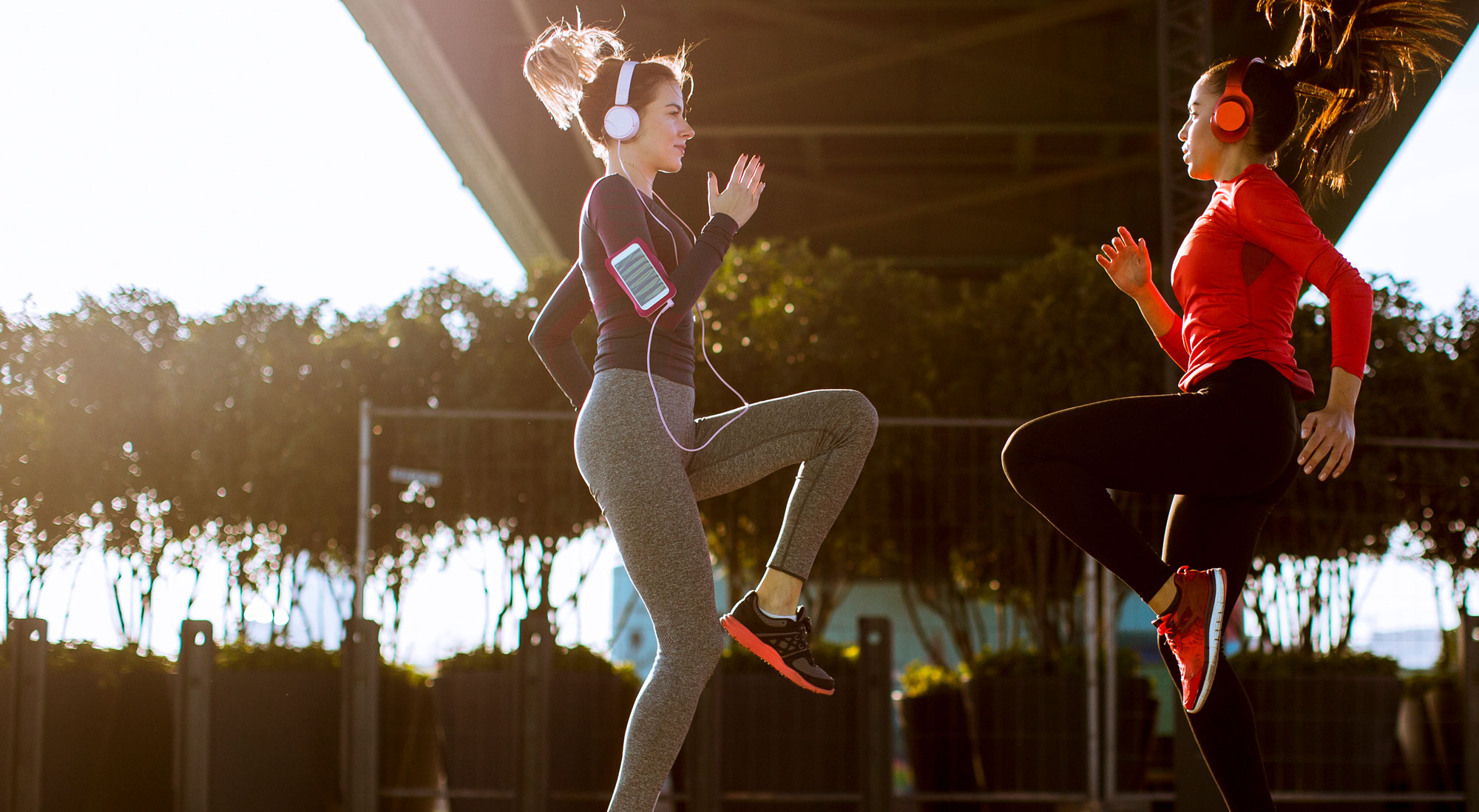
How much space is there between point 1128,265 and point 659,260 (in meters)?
1.18

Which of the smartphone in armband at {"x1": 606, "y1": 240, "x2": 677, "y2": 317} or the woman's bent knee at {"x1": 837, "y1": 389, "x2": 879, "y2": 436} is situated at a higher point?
the smartphone in armband at {"x1": 606, "y1": 240, "x2": 677, "y2": 317}

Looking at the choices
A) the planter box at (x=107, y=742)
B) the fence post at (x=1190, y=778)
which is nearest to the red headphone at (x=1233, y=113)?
the fence post at (x=1190, y=778)

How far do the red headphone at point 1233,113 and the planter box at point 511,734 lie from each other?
4505mm

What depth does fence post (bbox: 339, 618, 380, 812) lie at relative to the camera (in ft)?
19.7

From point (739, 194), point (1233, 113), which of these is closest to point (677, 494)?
point (739, 194)

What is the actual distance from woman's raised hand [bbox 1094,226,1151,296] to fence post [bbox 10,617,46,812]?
4600mm

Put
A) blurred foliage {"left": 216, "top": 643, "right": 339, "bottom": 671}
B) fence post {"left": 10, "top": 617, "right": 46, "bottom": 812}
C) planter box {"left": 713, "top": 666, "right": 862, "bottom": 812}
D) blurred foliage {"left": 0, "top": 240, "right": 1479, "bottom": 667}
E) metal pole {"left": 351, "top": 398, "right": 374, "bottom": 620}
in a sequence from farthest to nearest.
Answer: blurred foliage {"left": 0, "top": 240, "right": 1479, "bottom": 667} < planter box {"left": 713, "top": 666, "right": 862, "bottom": 812} < metal pole {"left": 351, "top": 398, "right": 374, "bottom": 620} < blurred foliage {"left": 216, "top": 643, "right": 339, "bottom": 671} < fence post {"left": 10, "top": 617, "right": 46, "bottom": 812}

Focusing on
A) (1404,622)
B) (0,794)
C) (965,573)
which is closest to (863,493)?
(965,573)

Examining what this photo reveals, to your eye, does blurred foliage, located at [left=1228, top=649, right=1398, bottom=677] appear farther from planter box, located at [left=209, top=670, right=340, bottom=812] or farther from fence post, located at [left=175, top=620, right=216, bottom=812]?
fence post, located at [left=175, top=620, right=216, bottom=812]

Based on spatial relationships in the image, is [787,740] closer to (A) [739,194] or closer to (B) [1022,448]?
(B) [1022,448]

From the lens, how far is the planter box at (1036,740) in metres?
6.63

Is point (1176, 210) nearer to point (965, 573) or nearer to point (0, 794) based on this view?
point (965, 573)

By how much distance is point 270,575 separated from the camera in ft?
25.9

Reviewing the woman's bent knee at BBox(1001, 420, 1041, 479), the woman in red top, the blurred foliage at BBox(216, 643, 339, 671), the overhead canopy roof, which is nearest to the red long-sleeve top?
the woman in red top
